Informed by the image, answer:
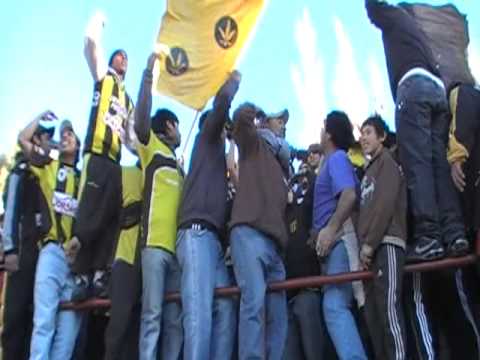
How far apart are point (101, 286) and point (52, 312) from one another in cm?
45

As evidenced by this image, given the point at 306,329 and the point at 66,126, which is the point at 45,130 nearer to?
the point at 66,126

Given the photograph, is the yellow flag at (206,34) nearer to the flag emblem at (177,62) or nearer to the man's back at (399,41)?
the flag emblem at (177,62)

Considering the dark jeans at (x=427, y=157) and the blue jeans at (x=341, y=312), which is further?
the blue jeans at (x=341, y=312)

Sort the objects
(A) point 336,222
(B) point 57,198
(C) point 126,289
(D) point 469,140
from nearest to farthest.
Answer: (D) point 469,140, (A) point 336,222, (C) point 126,289, (B) point 57,198

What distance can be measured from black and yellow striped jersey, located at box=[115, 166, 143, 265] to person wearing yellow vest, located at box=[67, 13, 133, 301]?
235mm

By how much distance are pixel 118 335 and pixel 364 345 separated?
1.80 metres

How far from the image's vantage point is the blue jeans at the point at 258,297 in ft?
19.9

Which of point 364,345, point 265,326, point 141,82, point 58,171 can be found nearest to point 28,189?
point 58,171

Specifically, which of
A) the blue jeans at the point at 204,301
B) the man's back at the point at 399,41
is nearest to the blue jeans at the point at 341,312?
the blue jeans at the point at 204,301

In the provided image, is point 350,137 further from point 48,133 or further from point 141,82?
point 48,133

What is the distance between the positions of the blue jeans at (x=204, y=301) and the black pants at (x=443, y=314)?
131cm

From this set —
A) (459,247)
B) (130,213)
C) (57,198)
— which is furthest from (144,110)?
(459,247)

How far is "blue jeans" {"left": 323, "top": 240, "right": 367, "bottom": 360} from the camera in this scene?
611cm

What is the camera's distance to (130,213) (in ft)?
22.6
